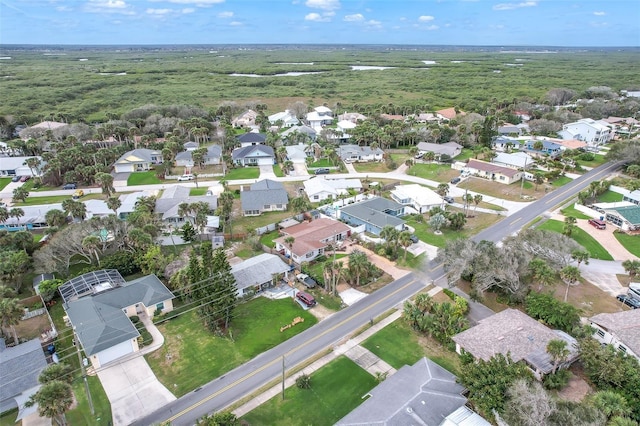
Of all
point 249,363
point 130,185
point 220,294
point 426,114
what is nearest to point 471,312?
point 249,363

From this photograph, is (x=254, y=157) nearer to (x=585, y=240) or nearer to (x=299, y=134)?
(x=299, y=134)

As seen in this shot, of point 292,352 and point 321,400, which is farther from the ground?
point 321,400

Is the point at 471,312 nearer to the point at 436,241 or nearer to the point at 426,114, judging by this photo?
the point at 436,241

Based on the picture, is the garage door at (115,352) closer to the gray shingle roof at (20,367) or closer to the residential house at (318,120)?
the gray shingle roof at (20,367)

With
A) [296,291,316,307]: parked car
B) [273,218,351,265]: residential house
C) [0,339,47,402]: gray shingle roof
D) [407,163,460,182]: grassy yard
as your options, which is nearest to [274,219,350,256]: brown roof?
[273,218,351,265]: residential house

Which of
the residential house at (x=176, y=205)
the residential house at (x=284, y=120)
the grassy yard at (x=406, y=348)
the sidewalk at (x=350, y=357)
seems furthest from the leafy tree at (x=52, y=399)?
the residential house at (x=284, y=120)

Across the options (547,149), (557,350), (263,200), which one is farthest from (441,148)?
(557,350)
